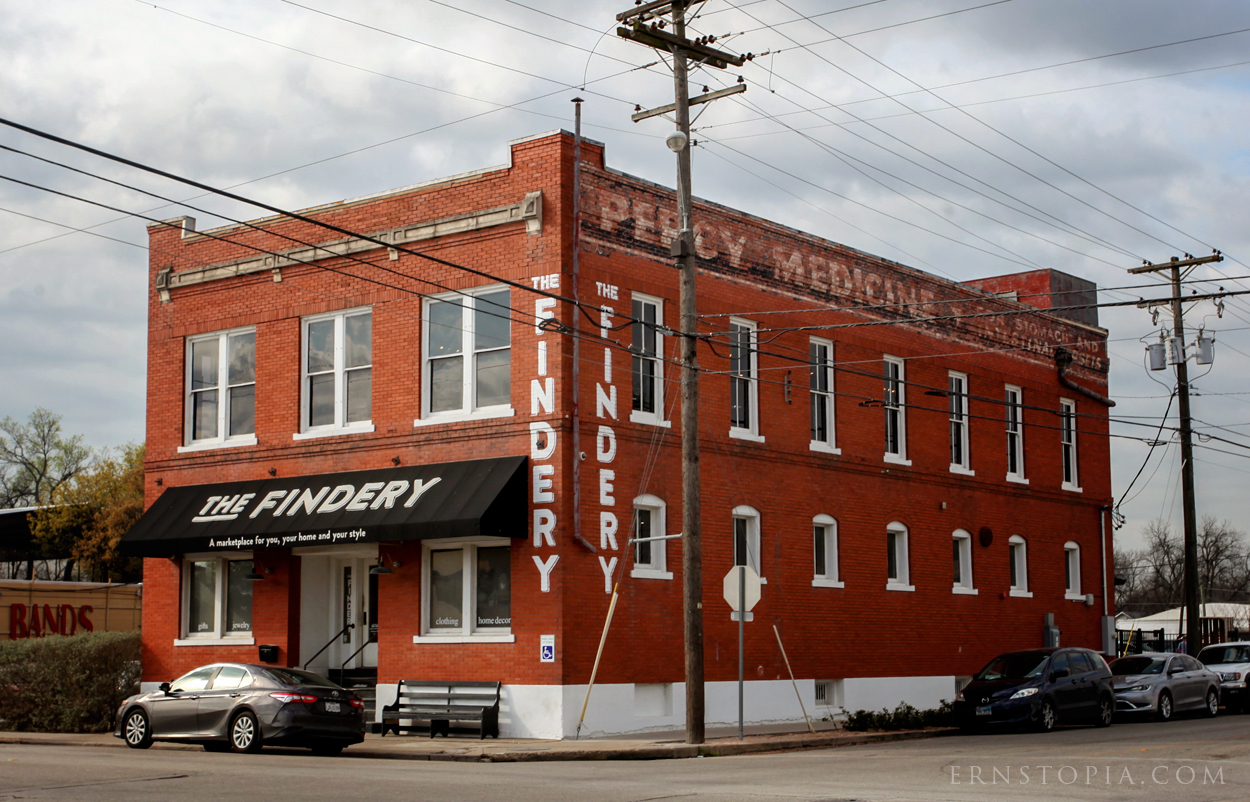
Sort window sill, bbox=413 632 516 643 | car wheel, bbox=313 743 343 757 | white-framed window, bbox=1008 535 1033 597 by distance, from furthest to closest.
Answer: white-framed window, bbox=1008 535 1033 597 < window sill, bbox=413 632 516 643 < car wheel, bbox=313 743 343 757

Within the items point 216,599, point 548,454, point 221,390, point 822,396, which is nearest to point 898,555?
point 822,396

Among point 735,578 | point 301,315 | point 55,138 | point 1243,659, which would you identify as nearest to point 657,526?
point 735,578

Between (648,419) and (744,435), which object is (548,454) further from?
(744,435)

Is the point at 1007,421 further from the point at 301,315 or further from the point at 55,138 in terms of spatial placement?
the point at 55,138

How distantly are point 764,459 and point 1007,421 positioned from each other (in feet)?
31.8

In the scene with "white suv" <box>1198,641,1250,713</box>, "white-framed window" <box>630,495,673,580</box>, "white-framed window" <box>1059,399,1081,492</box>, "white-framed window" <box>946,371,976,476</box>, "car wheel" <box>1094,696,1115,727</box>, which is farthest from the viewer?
"white-framed window" <box>1059,399,1081,492</box>

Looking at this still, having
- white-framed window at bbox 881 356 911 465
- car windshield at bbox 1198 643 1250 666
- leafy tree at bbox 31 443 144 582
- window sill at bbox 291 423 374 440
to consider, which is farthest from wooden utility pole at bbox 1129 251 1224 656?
leafy tree at bbox 31 443 144 582

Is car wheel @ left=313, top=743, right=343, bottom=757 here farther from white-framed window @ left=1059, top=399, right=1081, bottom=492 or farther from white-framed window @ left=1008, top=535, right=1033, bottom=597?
white-framed window @ left=1059, top=399, right=1081, bottom=492

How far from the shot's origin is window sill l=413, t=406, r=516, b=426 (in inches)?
920

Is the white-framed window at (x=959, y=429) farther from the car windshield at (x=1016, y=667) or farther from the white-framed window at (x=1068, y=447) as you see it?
the car windshield at (x=1016, y=667)

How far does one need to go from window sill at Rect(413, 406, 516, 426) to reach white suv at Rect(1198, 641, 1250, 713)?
732 inches

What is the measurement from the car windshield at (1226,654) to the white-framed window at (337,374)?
823 inches

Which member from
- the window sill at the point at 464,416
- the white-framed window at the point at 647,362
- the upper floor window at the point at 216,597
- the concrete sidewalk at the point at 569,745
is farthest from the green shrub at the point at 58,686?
the white-framed window at the point at 647,362

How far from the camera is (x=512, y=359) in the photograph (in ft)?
76.8
